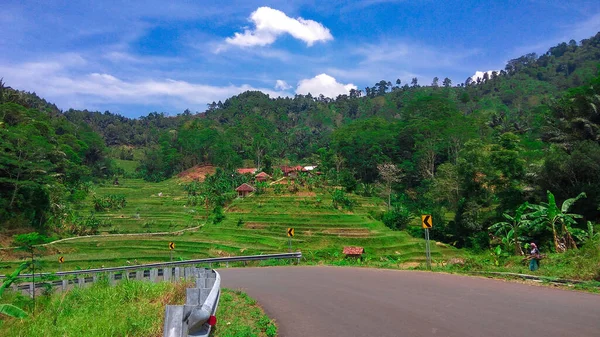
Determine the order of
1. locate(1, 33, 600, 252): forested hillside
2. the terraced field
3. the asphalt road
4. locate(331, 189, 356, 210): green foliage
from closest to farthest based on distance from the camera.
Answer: the asphalt road < locate(1, 33, 600, 252): forested hillside < the terraced field < locate(331, 189, 356, 210): green foliage

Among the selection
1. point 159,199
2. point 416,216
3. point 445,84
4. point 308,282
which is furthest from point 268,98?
point 308,282

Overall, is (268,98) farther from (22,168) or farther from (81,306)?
(81,306)

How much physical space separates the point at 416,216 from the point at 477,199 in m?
11.7

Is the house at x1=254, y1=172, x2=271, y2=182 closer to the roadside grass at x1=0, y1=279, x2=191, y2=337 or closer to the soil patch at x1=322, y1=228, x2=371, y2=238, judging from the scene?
the soil patch at x1=322, y1=228, x2=371, y2=238

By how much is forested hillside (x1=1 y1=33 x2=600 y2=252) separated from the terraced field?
6.53 m

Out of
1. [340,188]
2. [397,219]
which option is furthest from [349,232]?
[340,188]

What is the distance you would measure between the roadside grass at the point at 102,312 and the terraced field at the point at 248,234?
71.9 feet

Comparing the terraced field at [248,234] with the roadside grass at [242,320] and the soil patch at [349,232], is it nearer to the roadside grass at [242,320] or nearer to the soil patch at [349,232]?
the soil patch at [349,232]

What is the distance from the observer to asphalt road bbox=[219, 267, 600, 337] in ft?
21.0

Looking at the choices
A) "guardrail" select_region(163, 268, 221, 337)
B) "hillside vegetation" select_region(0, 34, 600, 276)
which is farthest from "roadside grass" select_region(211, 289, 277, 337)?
"hillside vegetation" select_region(0, 34, 600, 276)

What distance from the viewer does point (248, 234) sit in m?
42.6

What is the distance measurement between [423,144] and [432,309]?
198ft

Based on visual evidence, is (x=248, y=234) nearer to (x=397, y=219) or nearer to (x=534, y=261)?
(x=397, y=219)

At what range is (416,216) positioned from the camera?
5303cm
